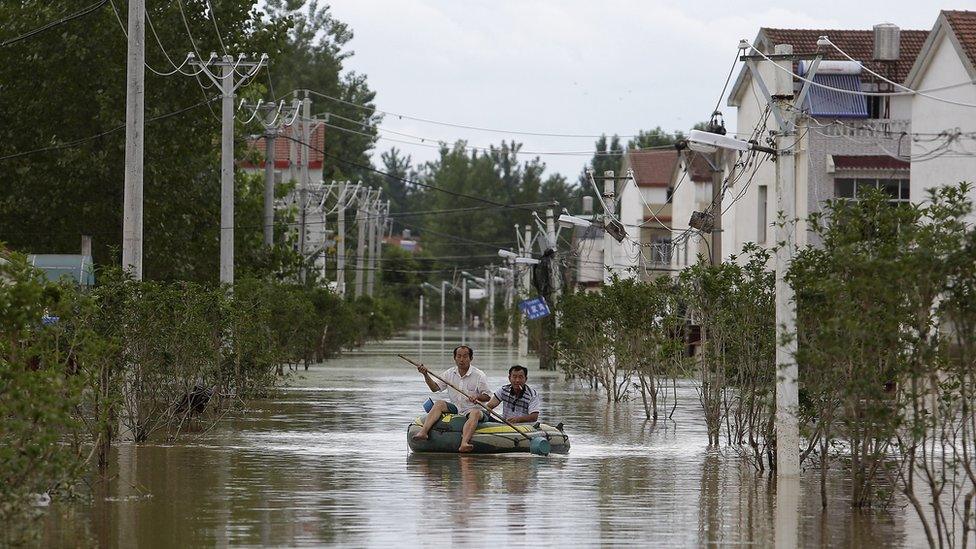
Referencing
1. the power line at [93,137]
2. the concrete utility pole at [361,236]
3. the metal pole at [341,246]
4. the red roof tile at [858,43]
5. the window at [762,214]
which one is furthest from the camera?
the concrete utility pole at [361,236]

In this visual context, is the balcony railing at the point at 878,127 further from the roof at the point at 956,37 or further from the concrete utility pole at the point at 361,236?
the concrete utility pole at the point at 361,236

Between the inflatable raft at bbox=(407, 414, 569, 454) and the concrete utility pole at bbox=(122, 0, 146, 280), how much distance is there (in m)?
5.02

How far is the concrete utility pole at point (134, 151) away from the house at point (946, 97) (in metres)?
19.9

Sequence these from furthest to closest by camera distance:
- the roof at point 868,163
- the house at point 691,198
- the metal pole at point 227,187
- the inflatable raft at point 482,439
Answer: the house at point 691,198 < the roof at point 868,163 < the metal pole at point 227,187 < the inflatable raft at point 482,439

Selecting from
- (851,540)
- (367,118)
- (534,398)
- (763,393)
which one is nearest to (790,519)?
(851,540)

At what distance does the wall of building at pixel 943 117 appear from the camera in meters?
38.6

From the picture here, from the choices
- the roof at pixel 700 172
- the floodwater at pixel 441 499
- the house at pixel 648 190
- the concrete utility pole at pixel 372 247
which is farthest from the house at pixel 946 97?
the concrete utility pole at pixel 372 247

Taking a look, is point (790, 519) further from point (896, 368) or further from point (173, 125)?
point (173, 125)

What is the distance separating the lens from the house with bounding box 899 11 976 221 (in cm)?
3844

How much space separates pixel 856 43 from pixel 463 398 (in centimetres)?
3111

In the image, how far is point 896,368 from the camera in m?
13.6

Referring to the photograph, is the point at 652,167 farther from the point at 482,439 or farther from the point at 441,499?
the point at 441,499

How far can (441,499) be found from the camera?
50.3 ft

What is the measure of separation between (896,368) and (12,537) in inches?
275
